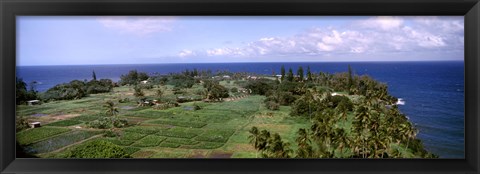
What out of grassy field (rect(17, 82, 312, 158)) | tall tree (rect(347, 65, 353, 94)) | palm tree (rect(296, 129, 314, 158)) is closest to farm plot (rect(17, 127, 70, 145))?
grassy field (rect(17, 82, 312, 158))

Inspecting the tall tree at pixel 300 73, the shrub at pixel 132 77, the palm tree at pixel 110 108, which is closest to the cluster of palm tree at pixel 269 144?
the tall tree at pixel 300 73

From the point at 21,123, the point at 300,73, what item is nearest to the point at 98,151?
the point at 21,123

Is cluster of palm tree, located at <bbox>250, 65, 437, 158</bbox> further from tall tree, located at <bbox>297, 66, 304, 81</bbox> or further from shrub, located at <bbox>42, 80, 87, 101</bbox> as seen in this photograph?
shrub, located at <bbox>42, 80, 87, 101</bbox>

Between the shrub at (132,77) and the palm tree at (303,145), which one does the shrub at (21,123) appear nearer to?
the shrub at (132,77)

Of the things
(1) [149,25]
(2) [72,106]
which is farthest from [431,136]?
(2) [72,106]
